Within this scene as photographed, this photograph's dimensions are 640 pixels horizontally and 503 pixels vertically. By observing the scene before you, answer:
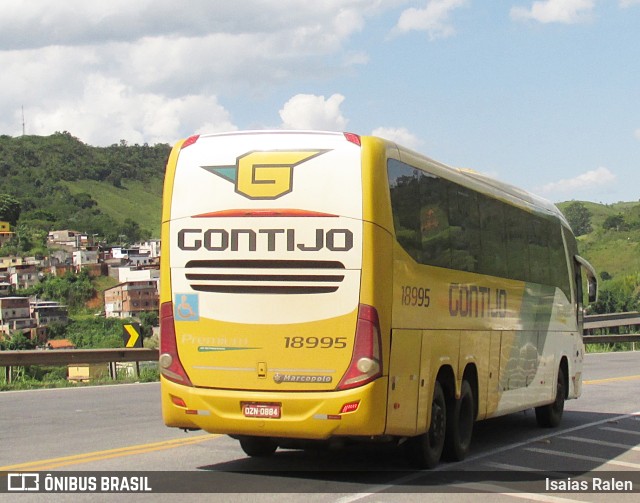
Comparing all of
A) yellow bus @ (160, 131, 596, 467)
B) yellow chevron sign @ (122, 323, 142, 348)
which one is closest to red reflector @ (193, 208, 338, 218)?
yellow bus @ (160, 131, 596, 467)

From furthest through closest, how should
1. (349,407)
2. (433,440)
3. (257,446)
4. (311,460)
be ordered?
(257,446) → (311,460) → (433,440) → (349,407)

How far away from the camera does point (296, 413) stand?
10.1m

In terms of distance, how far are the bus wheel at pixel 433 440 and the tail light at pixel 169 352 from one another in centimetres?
240

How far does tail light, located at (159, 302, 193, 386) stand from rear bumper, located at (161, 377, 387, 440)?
18 centimetres

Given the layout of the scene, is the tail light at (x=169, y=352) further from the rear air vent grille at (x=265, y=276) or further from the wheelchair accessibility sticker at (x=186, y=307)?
the rear air vent grille at (x=265, y=276)

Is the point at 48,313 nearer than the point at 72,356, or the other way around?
the point at 72,356

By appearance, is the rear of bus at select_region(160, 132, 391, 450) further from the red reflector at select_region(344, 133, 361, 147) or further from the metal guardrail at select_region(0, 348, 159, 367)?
the metal guardrail at select_region(0, 348, 159, 367)

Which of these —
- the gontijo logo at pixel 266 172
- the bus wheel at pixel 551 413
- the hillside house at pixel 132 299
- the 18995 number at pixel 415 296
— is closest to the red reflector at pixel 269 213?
the gontijo logo at pixel 266 172

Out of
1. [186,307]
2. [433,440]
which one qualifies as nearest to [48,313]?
[433,440]

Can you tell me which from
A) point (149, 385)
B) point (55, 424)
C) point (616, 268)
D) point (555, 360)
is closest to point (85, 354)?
point (149, 385)

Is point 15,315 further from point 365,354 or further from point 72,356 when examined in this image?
point 365,354

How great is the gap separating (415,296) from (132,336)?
17.3 metres

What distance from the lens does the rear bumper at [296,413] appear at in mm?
9984

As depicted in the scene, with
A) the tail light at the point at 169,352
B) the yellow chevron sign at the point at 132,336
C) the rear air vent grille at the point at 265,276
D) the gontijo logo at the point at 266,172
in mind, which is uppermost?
the gontijo logo at the point at 266,172
